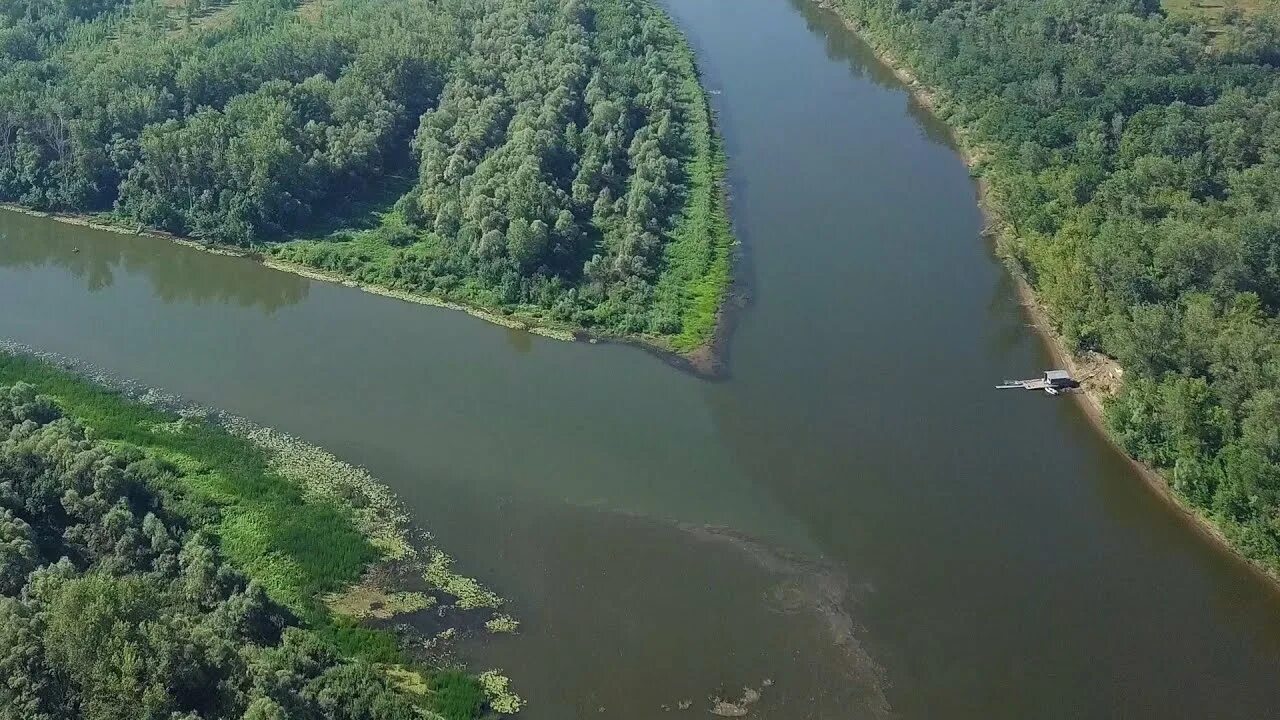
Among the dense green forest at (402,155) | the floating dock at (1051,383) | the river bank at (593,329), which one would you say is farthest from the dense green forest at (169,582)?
the floating dock at (1051,383)

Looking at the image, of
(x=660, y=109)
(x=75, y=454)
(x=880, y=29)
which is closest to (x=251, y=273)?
(x=75, y=454)

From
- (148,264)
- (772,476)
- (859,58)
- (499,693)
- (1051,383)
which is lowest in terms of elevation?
(499,693)

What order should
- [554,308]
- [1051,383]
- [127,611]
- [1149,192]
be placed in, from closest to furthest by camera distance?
[127,611], [1051,383], [554,308], [1149,192]

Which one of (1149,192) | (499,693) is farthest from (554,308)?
(1149,192)

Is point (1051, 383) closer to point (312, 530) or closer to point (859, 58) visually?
point (312, 530)

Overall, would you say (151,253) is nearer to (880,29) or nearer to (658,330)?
(658,330)

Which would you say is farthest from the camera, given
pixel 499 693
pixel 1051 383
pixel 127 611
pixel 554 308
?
pixel 554 308

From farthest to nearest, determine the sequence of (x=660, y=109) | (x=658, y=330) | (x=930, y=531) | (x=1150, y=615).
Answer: (x=660, y=109), (x=658, y=330), (x=930, y=531), (x=1150, y=615)
